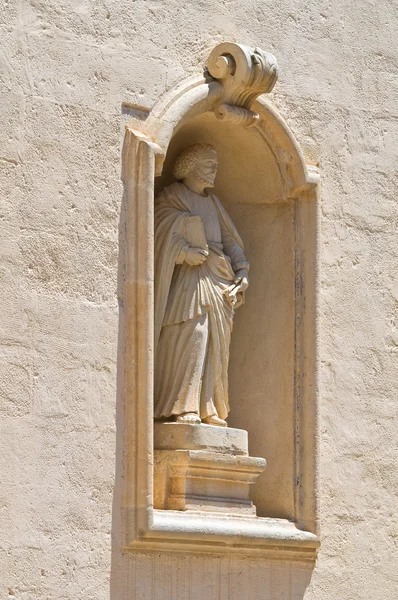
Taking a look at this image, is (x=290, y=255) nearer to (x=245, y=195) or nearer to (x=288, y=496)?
(x=245, y=195)

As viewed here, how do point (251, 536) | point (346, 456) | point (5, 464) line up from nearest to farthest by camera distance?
point (5, 464) < point (251, 536) < point (346, 456)

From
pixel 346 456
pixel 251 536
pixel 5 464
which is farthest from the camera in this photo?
pixel 346 456

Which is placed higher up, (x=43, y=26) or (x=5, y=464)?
(x=43, y=26)

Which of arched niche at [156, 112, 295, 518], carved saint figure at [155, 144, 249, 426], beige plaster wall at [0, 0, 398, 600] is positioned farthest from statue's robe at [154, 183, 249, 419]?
beige plaster wall at [0, 0, 398, 600]

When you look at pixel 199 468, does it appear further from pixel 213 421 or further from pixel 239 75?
pixel 239 75

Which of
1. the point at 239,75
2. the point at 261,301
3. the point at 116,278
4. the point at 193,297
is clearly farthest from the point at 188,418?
the point at 239,75

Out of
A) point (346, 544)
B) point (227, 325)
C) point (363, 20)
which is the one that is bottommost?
point (346, 544)

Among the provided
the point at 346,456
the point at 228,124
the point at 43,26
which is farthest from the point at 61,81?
the point at 346,456

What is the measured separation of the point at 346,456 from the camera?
10289 millimetres

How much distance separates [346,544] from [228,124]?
85.3 inches

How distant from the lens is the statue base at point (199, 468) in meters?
9.59

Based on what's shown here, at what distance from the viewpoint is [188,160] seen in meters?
10.2

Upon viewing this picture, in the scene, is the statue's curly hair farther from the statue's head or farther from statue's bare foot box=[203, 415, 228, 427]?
statue's bare foot box=[203, 415, 228, 427]

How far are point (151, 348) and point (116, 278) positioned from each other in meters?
0.36
